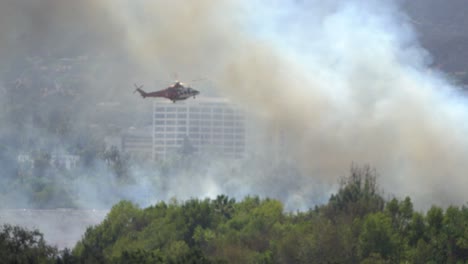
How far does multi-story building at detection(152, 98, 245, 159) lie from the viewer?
158875mm

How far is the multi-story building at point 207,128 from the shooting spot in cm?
15888

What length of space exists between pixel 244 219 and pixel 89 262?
3650 cm

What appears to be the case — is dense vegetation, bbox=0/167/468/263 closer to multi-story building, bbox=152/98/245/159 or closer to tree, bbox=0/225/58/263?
tree, bbox=0/225/58/263

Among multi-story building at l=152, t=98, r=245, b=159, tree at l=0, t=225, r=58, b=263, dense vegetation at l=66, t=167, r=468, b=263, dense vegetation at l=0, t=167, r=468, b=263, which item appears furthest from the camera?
multi-story building at l=152, t=98, r=245, b=159

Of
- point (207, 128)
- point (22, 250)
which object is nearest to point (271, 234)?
point (22, 250)

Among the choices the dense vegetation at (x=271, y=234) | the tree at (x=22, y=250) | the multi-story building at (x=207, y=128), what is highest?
the multi-story building at (x=207, y=128)

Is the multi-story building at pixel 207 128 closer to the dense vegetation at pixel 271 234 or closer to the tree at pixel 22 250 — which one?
the dense vegetation at pixel 271 234

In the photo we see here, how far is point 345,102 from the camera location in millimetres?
133250

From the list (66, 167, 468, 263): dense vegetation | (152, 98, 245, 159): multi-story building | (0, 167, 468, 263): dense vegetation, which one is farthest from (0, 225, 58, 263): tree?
(152, 98, 245, 159): multi-story building

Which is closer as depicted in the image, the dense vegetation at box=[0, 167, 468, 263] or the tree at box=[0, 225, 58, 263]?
the tree at box=[0, 225, 58, 263]

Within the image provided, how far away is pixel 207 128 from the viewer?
569ft

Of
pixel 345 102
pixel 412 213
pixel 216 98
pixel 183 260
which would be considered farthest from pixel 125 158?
pixel 183 260

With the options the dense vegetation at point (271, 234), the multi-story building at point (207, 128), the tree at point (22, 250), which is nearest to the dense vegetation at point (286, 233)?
the dense vegetation at point (271, 234)

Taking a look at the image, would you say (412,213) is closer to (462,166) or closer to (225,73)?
→ (462,166)
